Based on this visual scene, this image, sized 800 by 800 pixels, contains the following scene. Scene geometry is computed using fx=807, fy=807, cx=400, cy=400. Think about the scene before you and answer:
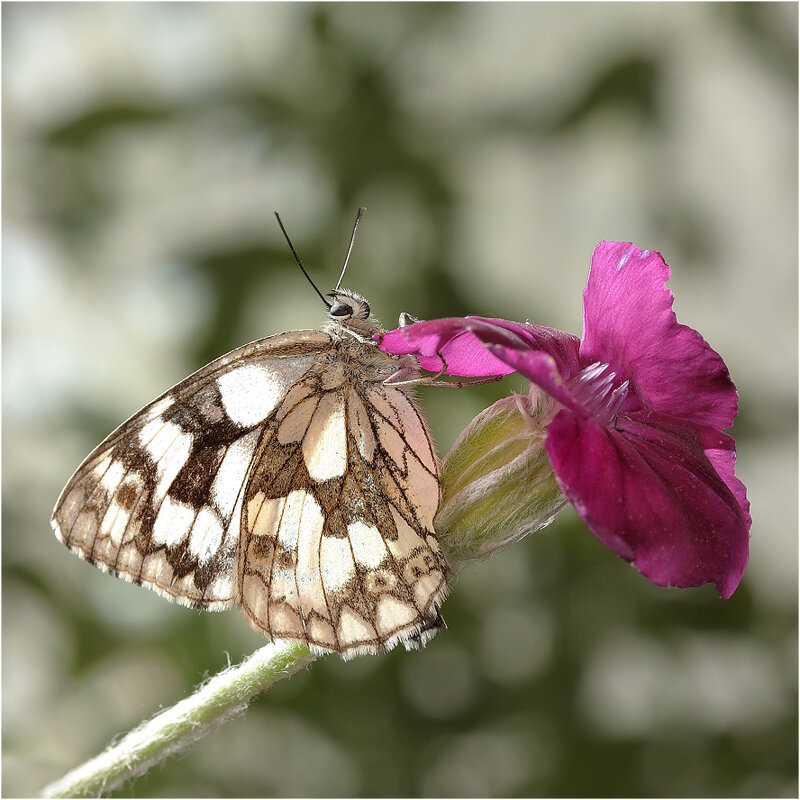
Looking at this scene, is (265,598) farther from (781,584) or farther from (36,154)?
(781,584)

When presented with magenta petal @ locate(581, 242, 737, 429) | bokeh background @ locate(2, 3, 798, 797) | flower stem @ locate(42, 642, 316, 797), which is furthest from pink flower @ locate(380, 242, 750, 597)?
bokeh background @ locate(2, 3, 798, 797)

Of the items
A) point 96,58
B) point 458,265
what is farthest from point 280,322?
point 96,58

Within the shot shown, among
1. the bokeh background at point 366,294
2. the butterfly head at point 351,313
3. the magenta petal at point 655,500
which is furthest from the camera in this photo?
the bokeh background at point 366,294

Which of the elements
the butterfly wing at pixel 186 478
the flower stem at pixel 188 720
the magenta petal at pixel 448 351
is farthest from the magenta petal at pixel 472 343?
the flower stem at pixel 188 720

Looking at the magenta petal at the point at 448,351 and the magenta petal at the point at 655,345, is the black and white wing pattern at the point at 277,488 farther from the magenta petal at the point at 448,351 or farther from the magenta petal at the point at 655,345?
the magenta petal at the point at 655,345

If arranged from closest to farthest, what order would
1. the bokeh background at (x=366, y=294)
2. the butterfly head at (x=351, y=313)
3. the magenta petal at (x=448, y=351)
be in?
the magenta petal at (x=448, y=351) → the butterfly head at (x=351, y=313) → the bokeh background at (x=366, y=294)

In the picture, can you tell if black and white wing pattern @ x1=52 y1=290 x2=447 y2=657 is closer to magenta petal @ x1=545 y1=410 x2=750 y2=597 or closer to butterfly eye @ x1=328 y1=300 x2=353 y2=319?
butterfly eye @ x1=328 y1=300 x2=353 y2=319

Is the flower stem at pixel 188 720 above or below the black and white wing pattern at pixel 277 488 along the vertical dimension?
below
